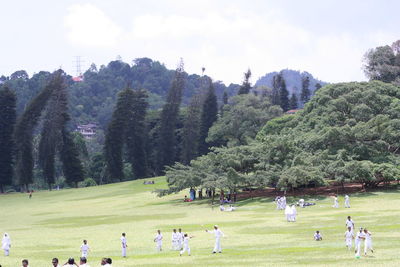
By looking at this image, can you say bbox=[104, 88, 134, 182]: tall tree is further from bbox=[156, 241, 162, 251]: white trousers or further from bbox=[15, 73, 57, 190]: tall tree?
bbox=[156, 241, 162, 251]: white trousers

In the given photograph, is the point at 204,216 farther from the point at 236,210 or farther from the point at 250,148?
the point at 250,148

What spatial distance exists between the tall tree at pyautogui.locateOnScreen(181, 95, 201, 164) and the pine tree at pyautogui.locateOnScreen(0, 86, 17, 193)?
29.9 meters

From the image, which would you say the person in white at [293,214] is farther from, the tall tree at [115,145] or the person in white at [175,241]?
the tall tree at [115,145]

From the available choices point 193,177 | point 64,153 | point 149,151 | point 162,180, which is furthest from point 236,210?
point 149,151

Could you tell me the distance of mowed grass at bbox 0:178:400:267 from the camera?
26.5 metres

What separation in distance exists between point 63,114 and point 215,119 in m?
30.6

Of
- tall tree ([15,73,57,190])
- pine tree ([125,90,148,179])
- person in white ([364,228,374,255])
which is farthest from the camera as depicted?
pine tree ([125,90,148,179])

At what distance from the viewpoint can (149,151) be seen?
4409 inches

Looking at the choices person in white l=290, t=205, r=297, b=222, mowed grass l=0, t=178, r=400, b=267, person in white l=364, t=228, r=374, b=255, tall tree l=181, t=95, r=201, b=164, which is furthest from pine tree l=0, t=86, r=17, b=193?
person in white l=364, t=228, r=374, b=255

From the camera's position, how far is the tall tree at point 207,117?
11150 cm

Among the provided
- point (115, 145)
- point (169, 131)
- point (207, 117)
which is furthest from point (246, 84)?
point (115, 145)

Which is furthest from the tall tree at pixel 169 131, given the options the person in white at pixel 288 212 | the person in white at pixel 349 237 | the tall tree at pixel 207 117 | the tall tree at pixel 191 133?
the person in white at pixel 349 237

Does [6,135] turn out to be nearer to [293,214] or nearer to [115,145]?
[115,145]

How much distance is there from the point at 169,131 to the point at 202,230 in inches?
2756
